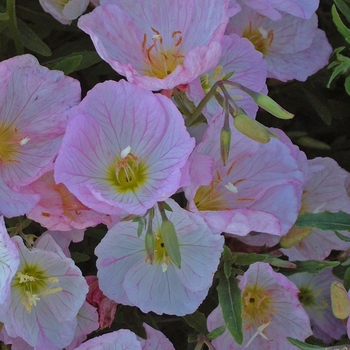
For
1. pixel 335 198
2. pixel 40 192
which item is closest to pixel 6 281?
pixel 40 192

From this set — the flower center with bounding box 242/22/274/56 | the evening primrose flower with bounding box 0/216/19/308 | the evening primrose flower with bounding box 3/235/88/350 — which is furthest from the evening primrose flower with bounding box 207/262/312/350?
the flower center with bounding box 242/22/274/56

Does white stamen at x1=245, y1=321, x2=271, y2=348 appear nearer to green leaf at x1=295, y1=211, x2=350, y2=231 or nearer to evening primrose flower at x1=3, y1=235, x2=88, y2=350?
green leaf at x1=295, y1=211, x2=350, y2=231

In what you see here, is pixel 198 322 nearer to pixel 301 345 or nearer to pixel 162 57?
pixel 301 345

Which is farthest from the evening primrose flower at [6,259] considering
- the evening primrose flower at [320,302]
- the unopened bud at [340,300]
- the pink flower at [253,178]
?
the evening primrose flower at [320,302]

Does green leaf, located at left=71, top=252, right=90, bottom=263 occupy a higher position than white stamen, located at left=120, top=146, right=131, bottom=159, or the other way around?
white stamen, located at left=120, top=146, right=131, bottom=159

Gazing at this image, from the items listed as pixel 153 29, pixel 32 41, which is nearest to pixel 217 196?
pixel 153 29

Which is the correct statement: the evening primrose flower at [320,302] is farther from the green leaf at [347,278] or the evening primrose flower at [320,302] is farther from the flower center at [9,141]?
the flower center at [9,141]

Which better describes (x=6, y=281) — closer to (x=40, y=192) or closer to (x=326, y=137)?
(x=40, y=192)
